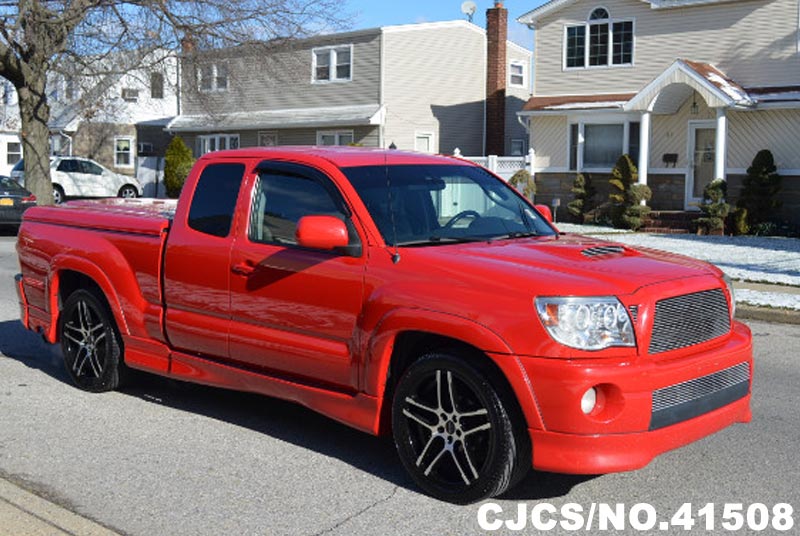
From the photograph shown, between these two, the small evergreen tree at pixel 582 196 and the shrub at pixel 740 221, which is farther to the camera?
the small evergreen tree at pixel 582 196

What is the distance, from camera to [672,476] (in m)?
5.37

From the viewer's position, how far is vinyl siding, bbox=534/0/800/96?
79.3 feet

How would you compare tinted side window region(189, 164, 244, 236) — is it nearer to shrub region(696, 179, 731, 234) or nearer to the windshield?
the windshield

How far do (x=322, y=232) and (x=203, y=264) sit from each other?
128cm

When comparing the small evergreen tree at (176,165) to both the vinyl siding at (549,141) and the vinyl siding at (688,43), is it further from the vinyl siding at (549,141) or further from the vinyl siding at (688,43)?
the vinyl siding at (688,43)

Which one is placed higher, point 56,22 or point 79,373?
point 56,22

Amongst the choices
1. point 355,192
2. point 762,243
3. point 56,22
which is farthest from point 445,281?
point 56,22

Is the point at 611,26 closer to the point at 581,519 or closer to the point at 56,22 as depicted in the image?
the point at 56,22

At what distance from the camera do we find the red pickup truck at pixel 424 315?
15.1 ft

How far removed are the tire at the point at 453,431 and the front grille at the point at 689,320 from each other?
83 centimetres

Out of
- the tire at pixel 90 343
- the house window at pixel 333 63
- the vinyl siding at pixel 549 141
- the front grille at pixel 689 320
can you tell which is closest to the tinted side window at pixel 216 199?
the tire at pixel 90 343

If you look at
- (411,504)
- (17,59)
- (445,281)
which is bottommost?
(411,504)

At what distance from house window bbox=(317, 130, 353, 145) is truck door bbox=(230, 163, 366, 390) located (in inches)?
1086

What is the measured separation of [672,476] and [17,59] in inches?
943
